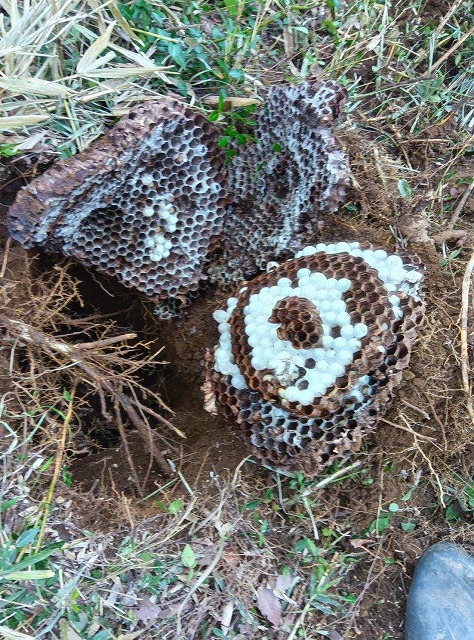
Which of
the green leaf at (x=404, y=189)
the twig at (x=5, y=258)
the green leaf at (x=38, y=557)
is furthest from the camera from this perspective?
the green leaf at (x=404, y=189)

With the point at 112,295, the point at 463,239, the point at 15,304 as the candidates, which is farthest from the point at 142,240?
the point at 463,239

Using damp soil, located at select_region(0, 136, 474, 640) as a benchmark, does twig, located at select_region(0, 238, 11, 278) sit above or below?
above

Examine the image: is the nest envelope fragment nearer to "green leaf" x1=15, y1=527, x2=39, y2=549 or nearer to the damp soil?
the damp soil

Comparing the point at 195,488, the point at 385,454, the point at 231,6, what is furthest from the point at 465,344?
the point at 231,6

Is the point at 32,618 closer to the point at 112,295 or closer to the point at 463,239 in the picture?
the point at 112,295

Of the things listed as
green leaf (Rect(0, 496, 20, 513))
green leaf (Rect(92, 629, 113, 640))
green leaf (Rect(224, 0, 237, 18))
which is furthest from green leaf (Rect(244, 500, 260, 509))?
green leaf (Rect(224, 0, 237, 18))

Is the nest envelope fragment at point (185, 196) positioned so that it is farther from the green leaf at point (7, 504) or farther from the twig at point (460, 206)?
the green leaf at point (7, 504)

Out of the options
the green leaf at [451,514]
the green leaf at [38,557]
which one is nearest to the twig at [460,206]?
the green leaf at [451,514]
